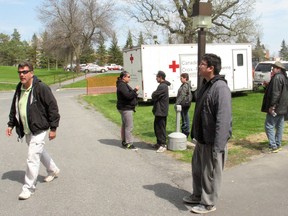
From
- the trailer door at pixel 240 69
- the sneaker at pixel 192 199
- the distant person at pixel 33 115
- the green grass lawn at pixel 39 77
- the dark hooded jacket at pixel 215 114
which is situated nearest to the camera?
the dark hooded jacket at pixel 215 114

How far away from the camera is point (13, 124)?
540 centimetres

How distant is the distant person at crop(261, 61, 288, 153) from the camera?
281 inches

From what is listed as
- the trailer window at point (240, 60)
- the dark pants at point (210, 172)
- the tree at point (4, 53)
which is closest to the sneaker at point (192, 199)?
the dark pants at point (210, 172)

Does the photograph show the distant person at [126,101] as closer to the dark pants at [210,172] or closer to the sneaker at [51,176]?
the sneaker at [51,176]

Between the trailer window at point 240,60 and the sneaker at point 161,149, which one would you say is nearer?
the sneaker at point 161,149

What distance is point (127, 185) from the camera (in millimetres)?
5398

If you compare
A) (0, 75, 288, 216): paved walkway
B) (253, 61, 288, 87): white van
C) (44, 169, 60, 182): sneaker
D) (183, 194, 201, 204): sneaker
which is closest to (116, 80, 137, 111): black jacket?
(0, 75, 288, 216): paved walkway

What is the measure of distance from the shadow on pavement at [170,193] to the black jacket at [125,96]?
2.64m

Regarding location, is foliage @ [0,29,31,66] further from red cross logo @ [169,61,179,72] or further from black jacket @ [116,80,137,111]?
black jacket @ [116,80,137,111]

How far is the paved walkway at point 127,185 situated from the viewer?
14.8 ft

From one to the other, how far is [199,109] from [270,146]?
363 centimetres

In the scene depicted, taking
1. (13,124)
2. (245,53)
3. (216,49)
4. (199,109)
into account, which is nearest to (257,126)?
(199,109)

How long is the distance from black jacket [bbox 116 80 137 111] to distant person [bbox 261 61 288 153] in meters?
2.75

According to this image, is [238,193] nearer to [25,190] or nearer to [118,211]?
[118,211]
